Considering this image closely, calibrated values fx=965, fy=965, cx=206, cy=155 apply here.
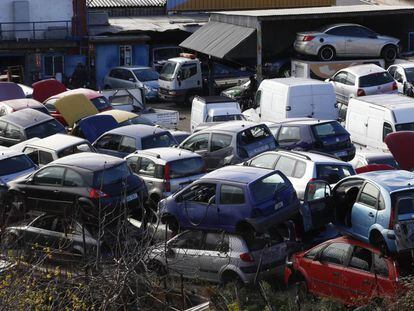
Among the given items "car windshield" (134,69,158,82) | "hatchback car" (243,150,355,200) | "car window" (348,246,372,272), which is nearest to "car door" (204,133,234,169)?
"hatchback car" (243,150,355,200)

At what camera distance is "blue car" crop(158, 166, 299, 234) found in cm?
1627

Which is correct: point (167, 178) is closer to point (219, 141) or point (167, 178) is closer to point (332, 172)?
point (219, 141)

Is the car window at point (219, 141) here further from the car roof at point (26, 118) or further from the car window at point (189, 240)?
the car window at point (189, 240)

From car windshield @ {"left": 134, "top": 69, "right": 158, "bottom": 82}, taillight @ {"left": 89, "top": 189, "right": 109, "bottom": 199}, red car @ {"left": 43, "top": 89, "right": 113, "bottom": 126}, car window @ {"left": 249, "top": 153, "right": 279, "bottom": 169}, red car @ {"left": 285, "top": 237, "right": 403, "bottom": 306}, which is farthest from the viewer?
car windshield @ {"left": 134, "top": 69, "right": 158, "bottom": 82}

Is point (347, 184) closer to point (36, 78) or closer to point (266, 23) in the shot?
point (266, 23)

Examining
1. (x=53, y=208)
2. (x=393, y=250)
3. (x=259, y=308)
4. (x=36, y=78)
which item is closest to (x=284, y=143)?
(x=53, y=208)

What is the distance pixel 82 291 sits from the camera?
41.4ft

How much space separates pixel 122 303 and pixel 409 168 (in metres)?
9.49

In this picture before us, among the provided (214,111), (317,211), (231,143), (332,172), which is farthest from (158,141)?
(317,211)

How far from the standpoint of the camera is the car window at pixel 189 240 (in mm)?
15781

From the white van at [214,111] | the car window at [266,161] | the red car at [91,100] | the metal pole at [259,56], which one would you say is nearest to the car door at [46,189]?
the car window at [266,161]

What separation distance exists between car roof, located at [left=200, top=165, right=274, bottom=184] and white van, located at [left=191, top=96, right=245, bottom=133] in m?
9.46

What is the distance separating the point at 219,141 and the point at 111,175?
464cm

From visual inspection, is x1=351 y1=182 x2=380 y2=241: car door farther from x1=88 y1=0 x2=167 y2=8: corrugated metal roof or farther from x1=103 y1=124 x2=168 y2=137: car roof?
x1=88 y1=0 x2=167 y2=8: corrugated metal roof
